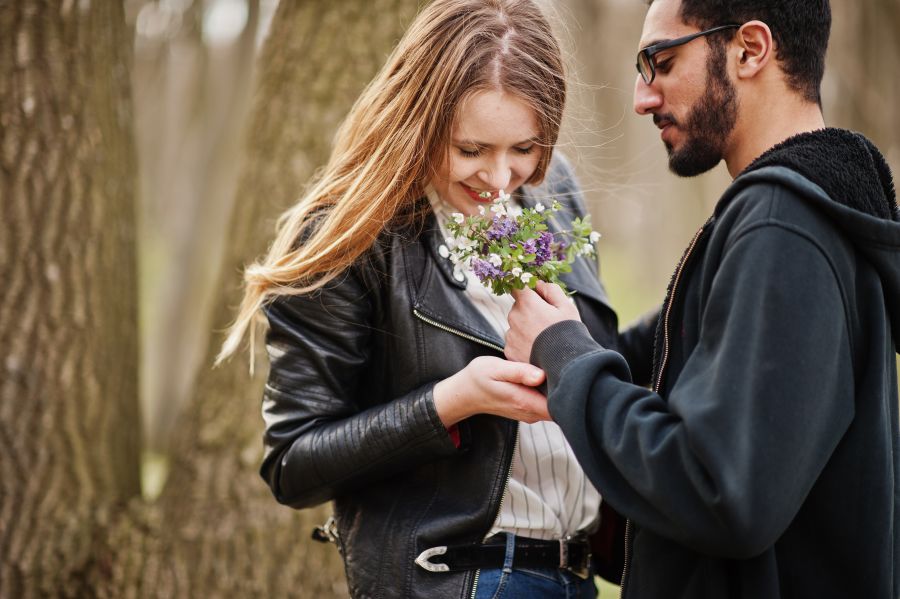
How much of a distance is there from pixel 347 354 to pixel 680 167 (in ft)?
3.22

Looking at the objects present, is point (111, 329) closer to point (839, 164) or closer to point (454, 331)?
point (454, 331)

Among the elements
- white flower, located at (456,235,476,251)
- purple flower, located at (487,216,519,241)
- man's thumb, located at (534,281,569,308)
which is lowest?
man's thumb, located at (534,281,569,308)

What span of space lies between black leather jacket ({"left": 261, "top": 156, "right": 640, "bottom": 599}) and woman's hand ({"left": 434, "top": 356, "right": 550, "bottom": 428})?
60 millimetres

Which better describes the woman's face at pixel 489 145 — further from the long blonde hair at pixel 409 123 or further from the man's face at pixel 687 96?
the man's face at pixel 687 96

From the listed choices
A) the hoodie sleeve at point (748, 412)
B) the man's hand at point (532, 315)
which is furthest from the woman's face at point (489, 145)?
the hoodie sleeve at point (748, 412)

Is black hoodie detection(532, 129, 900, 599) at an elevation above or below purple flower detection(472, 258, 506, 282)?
below

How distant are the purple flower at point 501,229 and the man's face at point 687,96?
1.37 ft

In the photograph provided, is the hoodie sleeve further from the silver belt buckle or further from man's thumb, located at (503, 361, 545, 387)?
the silver belt buckle

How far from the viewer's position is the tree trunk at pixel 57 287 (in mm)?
3342

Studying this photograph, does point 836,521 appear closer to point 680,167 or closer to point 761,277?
point 761,277

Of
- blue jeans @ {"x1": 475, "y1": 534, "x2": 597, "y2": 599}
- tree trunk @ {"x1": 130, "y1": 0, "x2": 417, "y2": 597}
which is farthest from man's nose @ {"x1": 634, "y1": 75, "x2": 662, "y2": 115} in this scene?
tree trunk @ {"x1": 130, "y1": 0, "x2": 417, "y2": 597}

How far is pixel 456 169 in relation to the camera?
2346 mm

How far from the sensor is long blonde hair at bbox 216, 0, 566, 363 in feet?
7.54

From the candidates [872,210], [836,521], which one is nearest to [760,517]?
[836,521]
